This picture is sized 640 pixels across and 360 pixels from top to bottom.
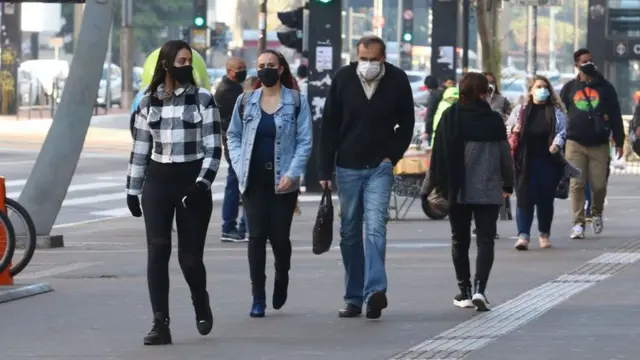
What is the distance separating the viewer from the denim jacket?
1216 cm

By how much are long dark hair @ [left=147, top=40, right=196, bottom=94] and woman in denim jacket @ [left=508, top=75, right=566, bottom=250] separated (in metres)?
7.16

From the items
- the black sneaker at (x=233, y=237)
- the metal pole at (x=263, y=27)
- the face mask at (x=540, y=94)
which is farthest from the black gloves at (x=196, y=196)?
the metal pole at (x=263, y=27)

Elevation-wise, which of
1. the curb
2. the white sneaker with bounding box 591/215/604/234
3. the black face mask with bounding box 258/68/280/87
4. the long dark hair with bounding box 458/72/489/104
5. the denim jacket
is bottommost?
the white sneaker with bounding box 591/215/604/234

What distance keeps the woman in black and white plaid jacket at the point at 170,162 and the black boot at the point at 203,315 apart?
0.02 meters

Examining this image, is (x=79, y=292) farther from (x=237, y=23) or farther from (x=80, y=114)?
(x=237, y=23)

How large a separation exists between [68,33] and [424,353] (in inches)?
3450

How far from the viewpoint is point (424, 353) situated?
10.3m

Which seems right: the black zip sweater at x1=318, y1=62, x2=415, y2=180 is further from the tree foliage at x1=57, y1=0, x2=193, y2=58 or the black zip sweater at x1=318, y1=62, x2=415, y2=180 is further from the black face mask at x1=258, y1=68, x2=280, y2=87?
the tree foliage at x1=57, y1=0, x2=193, y2=58

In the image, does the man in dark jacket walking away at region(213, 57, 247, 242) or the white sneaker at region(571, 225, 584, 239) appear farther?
the white sneaker at region(571, 225, 584, 239)

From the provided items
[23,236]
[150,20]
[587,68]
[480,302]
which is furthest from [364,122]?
[150,20]

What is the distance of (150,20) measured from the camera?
91000 mm

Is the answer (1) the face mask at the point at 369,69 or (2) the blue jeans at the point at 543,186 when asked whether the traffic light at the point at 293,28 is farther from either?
(1) the face mask at the point at 369,69

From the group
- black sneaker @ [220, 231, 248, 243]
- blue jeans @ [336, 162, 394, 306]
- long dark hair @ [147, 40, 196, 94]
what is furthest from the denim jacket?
black sneaker @ [220, 231, 248, 243]

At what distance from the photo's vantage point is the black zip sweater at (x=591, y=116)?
62.2ft
